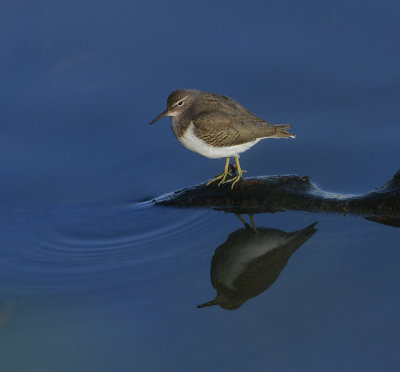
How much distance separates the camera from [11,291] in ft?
20.4

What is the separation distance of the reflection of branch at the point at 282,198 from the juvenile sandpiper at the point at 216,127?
0.65 ft

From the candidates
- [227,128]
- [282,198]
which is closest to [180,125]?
[227,128]

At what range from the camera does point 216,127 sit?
24.5 ft

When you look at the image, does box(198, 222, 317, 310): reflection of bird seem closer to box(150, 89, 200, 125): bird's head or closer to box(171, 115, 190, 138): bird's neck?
box(171, 115, 190, 138): bird's neck

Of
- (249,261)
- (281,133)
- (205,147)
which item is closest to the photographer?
(249,261)

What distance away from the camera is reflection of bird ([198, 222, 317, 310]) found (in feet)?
19.5

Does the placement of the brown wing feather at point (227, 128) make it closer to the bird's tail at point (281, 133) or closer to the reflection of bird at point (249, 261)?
the bird's tail at point (281, 133)

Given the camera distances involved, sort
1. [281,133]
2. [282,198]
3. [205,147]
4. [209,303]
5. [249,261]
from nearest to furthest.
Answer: [209,303], [249,261], [282,198], [205,147], [281,133]

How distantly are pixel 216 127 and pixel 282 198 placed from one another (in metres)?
1.14

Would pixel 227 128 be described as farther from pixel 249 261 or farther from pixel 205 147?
pixel 249 261

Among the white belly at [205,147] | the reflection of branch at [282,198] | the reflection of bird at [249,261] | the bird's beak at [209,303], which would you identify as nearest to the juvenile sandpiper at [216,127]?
the white belly at [205,147]

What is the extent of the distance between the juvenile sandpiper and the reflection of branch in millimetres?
197

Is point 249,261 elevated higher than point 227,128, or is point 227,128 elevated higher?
point 227,128

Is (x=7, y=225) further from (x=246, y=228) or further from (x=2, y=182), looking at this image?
(x=246, y=228)
